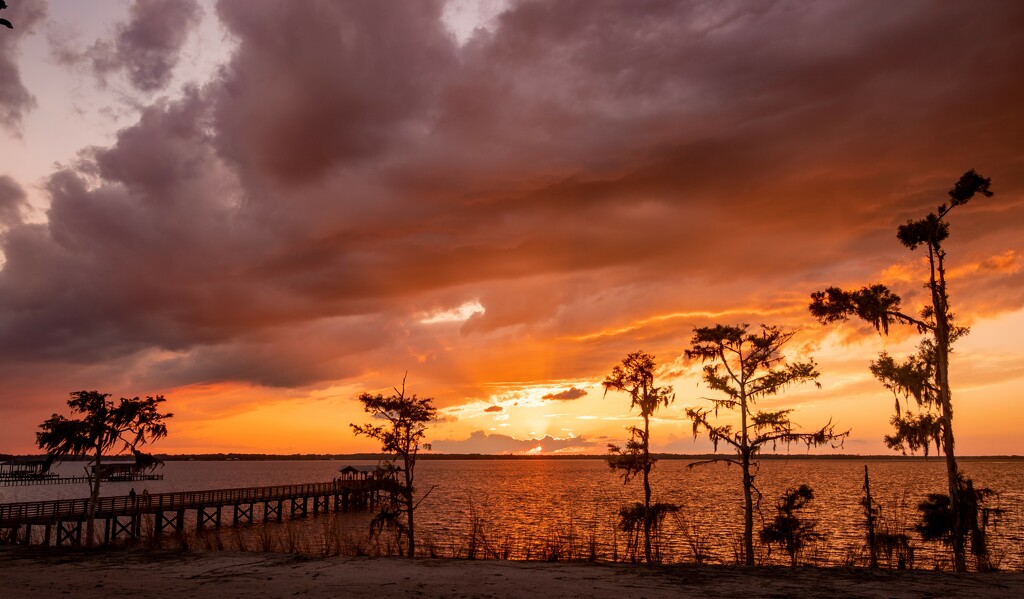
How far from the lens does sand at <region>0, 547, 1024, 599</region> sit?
11.0m

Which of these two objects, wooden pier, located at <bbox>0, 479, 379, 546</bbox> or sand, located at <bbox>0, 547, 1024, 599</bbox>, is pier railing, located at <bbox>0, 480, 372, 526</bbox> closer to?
wooden pier, located at <bbox>0, 479, 379, 546</bbox>

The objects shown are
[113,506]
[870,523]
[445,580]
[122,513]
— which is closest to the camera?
[445,580]

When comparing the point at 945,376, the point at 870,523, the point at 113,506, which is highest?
the point at 945,376

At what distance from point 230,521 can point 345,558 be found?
190ft

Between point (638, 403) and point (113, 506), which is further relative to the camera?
point (113, 506)

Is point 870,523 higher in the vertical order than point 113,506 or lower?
higher

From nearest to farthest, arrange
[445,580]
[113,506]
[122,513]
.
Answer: [445,580], [113,506], [122,513]

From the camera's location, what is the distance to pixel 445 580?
1205 centimetres

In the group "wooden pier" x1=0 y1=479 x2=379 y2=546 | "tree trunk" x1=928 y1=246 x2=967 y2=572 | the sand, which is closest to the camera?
the sand

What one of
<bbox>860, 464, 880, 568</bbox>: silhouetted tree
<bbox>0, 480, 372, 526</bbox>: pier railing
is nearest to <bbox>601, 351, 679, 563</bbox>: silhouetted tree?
<bbox>860, 464, 880, 568</bbox>: silhouetted tree

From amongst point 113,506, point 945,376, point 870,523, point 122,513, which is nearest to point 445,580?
point 945,376

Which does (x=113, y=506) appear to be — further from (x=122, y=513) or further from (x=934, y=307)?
(x=934, y=307)

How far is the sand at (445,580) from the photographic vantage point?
10977 mm

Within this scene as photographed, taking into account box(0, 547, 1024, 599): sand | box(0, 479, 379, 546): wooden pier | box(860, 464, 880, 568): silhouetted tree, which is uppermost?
box(0, 547, 1024, 599): sand
